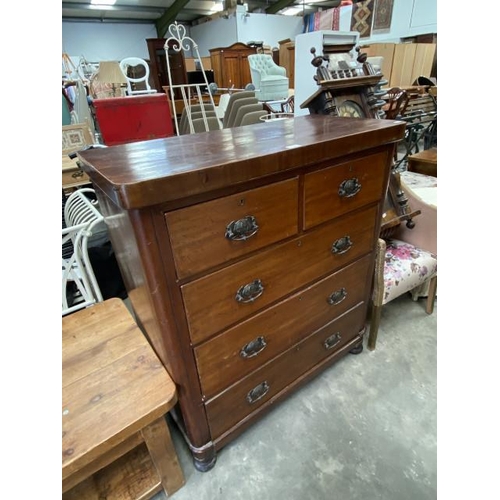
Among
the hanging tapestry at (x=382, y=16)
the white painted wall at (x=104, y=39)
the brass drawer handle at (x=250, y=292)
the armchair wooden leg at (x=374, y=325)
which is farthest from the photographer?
the white painted wall at (x=104, y=39)

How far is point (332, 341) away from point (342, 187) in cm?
72

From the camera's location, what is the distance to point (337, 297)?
49.9 inches

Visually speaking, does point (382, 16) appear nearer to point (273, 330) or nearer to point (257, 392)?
point (273, 330)

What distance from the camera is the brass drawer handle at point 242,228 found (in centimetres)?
79

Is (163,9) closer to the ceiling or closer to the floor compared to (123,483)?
closer to the ceiling

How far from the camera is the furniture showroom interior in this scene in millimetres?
772

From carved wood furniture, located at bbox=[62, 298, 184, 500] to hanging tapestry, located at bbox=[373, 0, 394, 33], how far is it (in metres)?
8.64

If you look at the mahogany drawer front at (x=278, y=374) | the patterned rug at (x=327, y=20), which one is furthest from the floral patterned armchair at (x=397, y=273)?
the patterned rug at (x=327, y=20)

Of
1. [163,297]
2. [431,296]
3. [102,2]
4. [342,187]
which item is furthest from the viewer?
Result: [102,2]

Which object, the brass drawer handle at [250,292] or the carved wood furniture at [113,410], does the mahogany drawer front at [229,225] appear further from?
the carved wood furniture at [113,410]

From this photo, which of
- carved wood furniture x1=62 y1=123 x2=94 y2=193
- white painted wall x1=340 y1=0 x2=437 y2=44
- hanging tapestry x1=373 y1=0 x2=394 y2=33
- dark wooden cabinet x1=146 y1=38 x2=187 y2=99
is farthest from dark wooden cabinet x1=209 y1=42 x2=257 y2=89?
carved wood furniture x1=62 y1=123 x2=94 y2=193

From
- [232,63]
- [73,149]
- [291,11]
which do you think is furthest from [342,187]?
[291,11]

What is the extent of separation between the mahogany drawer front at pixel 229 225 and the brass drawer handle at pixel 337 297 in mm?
442
